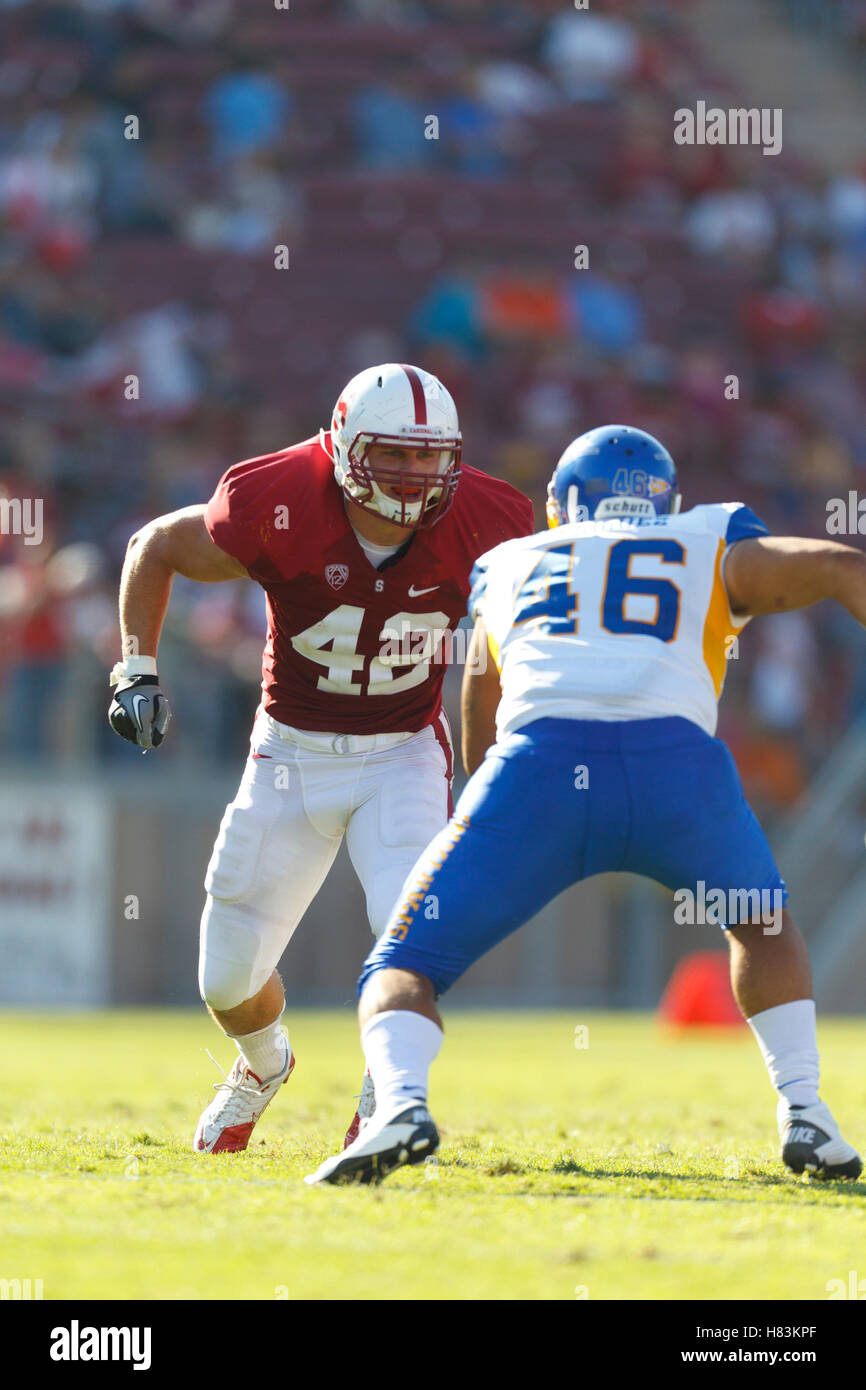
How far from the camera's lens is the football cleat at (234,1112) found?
18.3 ft

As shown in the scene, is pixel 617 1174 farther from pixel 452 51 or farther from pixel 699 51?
pixel 699 51

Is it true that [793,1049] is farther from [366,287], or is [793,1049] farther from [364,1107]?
[366,287]

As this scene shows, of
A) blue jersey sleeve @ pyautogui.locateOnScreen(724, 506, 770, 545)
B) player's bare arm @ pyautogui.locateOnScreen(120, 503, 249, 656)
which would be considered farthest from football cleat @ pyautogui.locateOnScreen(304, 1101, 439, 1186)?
player's bare arm @ pyautogui.locateOnScreen(120, 503, 249, 656)

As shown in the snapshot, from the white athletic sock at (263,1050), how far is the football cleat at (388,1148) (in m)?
1.50

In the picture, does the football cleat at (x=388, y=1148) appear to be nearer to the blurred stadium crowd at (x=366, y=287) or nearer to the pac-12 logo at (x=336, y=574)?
the pac-12 logo at (x=336, y=574)

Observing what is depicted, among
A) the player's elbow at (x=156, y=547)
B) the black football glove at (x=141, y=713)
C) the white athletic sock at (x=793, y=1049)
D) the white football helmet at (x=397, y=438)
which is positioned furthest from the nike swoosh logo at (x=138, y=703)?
→ the white athletic sock at (x=793, y=1049)

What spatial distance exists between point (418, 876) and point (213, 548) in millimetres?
1299

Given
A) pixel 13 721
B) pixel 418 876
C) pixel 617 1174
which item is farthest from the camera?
pixel 13 721

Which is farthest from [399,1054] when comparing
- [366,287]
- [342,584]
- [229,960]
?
[366,287]

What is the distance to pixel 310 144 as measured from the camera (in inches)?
699

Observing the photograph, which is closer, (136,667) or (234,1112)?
(136,667)

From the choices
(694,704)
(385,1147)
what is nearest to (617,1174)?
(385,1147)

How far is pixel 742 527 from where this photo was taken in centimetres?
463

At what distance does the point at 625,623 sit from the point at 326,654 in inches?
A: 50.0
